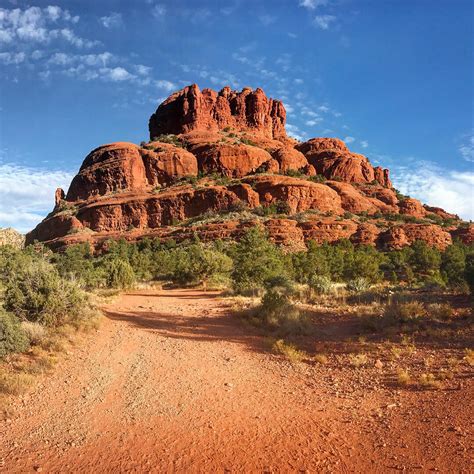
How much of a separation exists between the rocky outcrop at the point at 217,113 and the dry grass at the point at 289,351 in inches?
3223

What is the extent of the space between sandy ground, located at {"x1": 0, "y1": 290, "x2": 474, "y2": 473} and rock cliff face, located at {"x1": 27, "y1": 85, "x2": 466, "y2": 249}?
4208 cm

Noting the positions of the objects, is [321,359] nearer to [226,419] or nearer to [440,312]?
[226,419]

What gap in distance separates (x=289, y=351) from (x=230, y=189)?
5615cm

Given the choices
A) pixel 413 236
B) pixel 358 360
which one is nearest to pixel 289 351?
pixel 358 360

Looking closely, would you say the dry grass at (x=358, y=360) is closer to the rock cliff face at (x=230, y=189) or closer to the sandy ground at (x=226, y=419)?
the sandy ground at (x=226, y=419)

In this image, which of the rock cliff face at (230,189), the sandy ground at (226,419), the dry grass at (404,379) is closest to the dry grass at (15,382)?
the sandy ground at (226,419)

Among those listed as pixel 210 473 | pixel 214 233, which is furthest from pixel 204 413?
pixel 214 233

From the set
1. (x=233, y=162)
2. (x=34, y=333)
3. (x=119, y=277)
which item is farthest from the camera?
(x=233, y=162)

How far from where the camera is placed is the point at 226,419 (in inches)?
224

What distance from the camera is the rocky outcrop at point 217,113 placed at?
287 ft

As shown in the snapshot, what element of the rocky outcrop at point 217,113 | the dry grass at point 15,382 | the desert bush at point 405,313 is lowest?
the dry grass at point 15,382

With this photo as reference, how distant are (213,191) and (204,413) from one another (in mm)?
58480

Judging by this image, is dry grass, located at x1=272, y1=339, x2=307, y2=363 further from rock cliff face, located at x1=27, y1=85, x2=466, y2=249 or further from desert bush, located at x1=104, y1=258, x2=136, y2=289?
rock cliff face, located at x1=27, y1=85, x2=466, y2=249

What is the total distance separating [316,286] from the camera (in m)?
19.1
